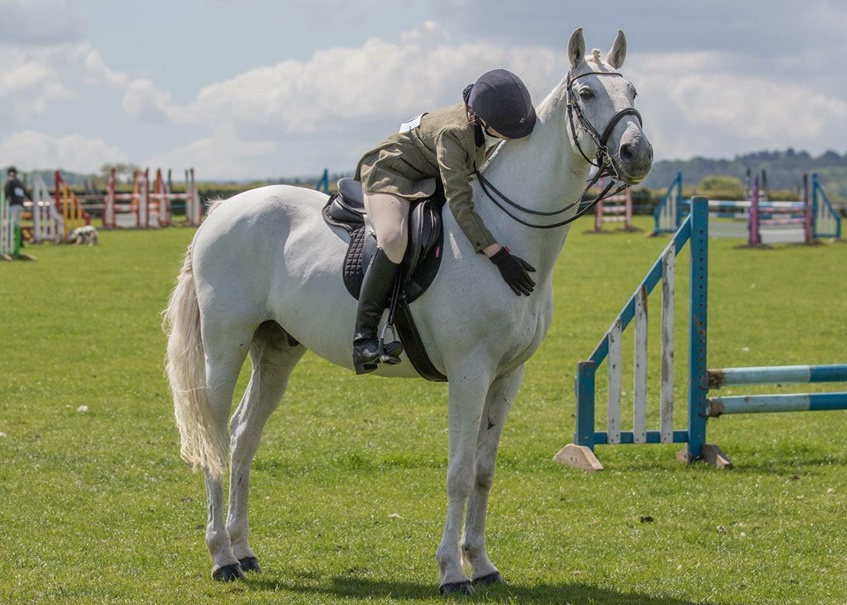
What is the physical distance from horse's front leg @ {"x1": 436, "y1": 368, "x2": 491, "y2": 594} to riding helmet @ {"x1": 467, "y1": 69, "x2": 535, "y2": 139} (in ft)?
4.29

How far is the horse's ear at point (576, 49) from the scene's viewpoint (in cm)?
570

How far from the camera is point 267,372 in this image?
696 centimetres

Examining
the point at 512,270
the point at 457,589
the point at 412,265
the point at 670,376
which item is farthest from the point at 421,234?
the point at 670,376

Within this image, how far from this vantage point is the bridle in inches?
214

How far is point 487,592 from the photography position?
5.96 metres

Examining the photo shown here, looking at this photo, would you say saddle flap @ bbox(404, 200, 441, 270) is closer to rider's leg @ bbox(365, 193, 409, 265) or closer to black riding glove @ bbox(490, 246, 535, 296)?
rider's leg @ bbox(365, 193, 409, 265)

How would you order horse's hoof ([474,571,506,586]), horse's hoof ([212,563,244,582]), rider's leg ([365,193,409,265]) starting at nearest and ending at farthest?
rider's leg ([365,193,409,265]), horse's hoof ([474,571,506,586]), horse's hoof ([212,563,244,582])

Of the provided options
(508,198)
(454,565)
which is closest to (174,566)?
(454,565)

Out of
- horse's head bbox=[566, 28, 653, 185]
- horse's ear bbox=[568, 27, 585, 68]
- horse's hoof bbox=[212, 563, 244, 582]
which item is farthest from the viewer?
Answer: horse's hoof bbox=[212, 563, 244, 582]

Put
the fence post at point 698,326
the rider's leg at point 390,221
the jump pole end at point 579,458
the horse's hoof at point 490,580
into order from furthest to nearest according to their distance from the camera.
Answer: the jump pole end at point 579,458, the fence post at point 698,326, the horse's hoof at point 490,580, the rider's leg at point 390,221

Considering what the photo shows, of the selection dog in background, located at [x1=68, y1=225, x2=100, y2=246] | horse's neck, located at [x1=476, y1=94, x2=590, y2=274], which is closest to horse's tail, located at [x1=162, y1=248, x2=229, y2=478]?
horse's neck, located at [x1=476, y1=94, x2=590, y2=274]

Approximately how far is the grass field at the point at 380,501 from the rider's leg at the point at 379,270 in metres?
1.34

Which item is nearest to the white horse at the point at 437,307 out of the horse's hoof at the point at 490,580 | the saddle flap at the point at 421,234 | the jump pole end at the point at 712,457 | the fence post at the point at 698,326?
the horse's hoof at the point at 490,580

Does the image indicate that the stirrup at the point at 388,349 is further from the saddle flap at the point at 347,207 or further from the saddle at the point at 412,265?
the saddle flap at the point at 347,207
